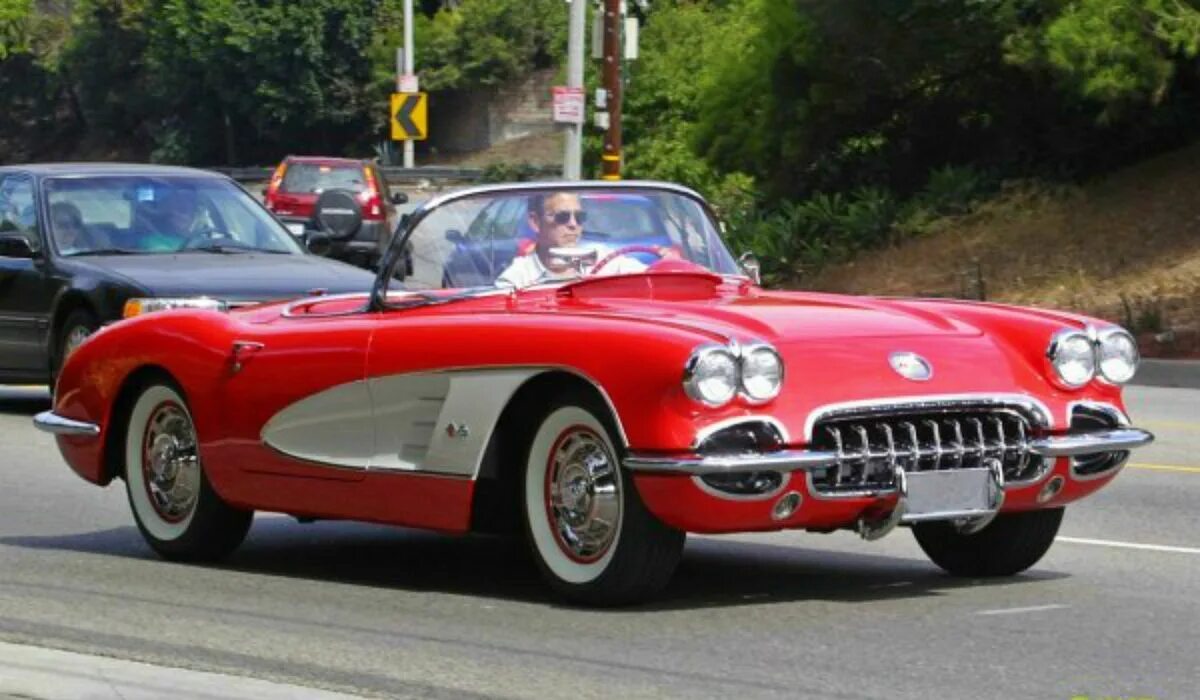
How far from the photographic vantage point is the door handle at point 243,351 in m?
9.62

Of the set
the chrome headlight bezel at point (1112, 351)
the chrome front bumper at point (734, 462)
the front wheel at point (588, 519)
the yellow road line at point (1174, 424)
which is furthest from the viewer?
the yellow road line at point (1174, 424)

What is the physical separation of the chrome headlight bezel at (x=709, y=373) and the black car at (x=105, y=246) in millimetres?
7483

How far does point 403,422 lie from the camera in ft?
29.3

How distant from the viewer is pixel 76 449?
10.5 metres

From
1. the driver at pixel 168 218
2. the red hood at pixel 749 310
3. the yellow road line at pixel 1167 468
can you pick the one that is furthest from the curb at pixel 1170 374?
the red hood at pixel 749 310

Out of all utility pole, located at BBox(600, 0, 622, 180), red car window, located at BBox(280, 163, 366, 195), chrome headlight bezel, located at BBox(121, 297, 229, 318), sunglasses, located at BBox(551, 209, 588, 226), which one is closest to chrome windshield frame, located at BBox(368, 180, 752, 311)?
sunglasses, located at BBox(551, 209, 588, 226)

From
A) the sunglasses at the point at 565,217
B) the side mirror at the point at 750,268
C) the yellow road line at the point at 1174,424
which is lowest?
the yellow road line at the point at 1174,424

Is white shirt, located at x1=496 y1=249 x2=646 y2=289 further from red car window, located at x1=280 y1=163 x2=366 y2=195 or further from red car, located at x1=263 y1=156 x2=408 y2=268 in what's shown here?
red car window, located at x1=280 y1=163 x2=366 y2=195

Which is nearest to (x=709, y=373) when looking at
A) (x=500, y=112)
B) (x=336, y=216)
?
(x=336, y=216)

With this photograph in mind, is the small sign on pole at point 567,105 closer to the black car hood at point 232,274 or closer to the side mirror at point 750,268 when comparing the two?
the black car hood at point 232,274

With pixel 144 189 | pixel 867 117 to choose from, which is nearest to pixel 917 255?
pixel 867 117

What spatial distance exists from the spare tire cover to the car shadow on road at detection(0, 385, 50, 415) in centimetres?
423

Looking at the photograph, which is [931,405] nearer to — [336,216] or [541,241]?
[541,241]

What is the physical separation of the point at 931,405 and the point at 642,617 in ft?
3.76
